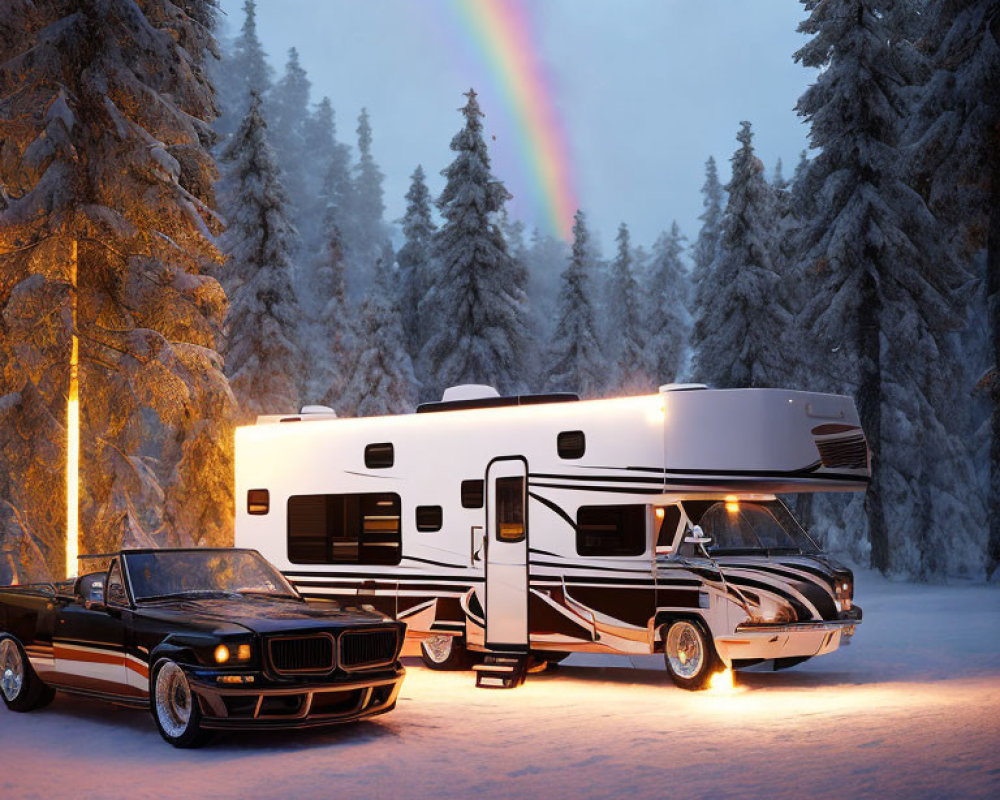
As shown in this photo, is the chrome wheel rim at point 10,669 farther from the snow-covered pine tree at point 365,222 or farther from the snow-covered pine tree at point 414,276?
the snow-covered pine tree at point 365,222

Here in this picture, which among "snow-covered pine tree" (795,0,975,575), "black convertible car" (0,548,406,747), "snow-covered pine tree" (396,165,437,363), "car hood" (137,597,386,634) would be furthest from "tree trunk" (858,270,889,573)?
"car hood" (137,597,386,634)

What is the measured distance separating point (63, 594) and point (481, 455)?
17.7 ft

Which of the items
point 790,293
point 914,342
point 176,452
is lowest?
point 176,452

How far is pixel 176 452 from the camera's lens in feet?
104

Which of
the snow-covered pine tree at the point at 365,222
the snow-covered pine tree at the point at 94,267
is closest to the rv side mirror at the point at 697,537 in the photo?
the snow-covered pine tree at the point at 94,267

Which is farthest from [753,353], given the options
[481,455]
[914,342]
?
[481,455]

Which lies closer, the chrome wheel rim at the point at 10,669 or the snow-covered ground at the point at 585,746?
the snow-covered ground at the point at 585,746

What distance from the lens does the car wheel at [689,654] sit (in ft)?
45.7

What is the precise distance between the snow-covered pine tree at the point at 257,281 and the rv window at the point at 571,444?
79.8 feet

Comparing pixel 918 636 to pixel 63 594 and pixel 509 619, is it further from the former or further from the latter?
pixel 63 594

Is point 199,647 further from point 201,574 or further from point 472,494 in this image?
point 472,494

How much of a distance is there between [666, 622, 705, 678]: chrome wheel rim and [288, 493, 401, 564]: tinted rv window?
395cm

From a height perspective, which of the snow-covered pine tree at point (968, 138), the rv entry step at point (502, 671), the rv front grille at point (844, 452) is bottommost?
the rv entry step at point (502, 671)

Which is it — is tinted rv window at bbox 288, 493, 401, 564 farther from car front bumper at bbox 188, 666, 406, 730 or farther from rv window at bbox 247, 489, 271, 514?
car front bumper at bbox 188, 666, 406, 730
